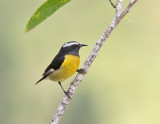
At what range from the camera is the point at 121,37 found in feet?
97.9

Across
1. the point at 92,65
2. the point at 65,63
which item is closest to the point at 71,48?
the point at 65,63

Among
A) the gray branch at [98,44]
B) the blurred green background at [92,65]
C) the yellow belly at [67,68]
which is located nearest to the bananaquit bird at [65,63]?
the yellow belly at [67,68]

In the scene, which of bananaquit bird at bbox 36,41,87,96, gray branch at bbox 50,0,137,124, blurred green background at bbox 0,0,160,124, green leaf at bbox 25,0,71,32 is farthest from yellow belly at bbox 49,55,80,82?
blurred green background at bbox 0,0,160,124

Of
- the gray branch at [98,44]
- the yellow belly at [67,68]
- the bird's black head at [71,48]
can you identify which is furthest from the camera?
A: the bird's black head at [71,48]

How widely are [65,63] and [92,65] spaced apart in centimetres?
2373

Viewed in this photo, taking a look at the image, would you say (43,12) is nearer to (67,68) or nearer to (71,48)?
(67,68)

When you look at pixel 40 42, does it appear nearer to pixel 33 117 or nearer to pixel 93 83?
pixel 93 83

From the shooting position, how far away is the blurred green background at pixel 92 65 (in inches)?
1006

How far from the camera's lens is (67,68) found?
542cm

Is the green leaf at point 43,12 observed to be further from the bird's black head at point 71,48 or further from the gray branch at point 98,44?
the bird's black head at point 71,48

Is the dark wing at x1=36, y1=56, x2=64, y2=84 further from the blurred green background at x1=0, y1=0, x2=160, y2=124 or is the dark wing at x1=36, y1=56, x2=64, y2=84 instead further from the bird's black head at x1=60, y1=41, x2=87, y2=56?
the blurred green background at x1=0, y1=0, x2=160, y2=124

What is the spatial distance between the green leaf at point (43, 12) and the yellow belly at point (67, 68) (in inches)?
69.1

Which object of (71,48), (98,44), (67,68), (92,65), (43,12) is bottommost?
(92,65)
